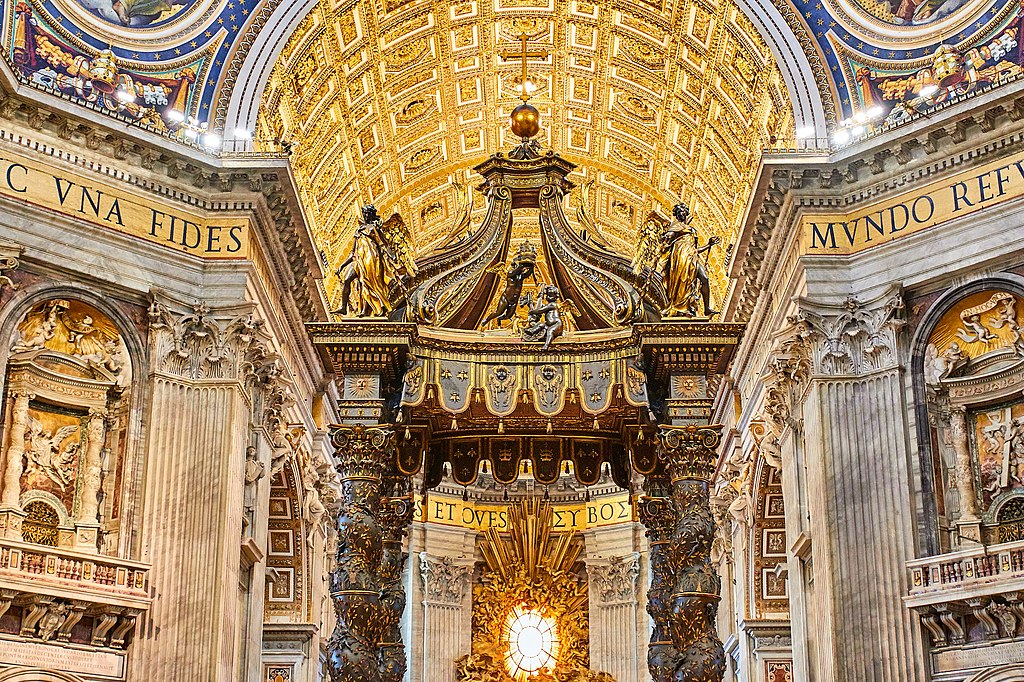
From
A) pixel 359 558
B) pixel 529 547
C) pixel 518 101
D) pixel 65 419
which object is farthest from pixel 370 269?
pixel 529 547

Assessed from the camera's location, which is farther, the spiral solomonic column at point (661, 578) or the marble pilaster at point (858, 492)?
the marble pilaster at point (858, 492)

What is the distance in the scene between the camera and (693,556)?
10.0 meters

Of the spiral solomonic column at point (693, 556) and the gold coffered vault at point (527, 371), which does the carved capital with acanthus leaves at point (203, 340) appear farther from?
the spiral solomonic column at point (693, 556)

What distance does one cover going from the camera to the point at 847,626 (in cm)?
1270

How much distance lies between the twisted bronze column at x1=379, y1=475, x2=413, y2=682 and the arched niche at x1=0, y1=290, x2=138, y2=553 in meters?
3.62

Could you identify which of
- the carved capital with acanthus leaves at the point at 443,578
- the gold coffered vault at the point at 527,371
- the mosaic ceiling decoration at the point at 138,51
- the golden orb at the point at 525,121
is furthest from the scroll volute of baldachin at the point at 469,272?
the carved capital with acanthus leaves at the point at 443,578

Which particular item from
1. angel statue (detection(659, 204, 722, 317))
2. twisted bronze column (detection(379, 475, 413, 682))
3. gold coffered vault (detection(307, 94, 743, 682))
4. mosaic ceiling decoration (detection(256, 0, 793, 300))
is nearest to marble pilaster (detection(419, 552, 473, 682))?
mosaic ceiling decoration (detection(256, 0, 793, 300))

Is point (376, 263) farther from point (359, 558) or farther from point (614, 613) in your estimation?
point (614, 613)

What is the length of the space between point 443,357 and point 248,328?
3.96m

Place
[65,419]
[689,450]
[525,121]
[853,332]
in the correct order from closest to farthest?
1. [689,450]
2. [525,121]
3. [65,419]
4. [853,332]

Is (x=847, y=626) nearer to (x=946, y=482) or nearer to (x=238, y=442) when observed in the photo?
(x=946, y=482)

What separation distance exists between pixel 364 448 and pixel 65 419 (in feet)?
13.3

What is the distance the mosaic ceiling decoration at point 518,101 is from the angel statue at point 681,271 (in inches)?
204

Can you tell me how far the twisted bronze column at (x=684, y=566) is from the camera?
383 inches
